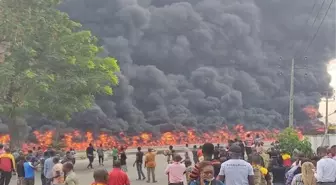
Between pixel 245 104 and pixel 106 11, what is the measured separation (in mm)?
25423

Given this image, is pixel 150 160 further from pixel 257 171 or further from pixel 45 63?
pixel 45 63

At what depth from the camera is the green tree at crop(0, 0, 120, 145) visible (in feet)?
97.3

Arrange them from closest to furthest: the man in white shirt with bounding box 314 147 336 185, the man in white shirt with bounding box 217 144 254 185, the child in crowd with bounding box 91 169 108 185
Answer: the child in crowd with bounding box 91 169 108 185 → the man in white shirt with bounding box 217 144 254 185 → the man in white shirt with bounding box 314 147 336 185

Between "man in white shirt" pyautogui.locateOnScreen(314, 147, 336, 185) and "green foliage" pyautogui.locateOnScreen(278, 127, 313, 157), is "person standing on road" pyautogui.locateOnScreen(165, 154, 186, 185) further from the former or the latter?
"green foliage" pyautogui.locateOnScreen(278, 127, 313, 157)

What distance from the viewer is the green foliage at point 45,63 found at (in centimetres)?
2964

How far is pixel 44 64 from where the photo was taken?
3153cm

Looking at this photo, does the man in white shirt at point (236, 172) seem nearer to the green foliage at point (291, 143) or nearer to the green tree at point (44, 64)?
the green foliage at point (291, 143)

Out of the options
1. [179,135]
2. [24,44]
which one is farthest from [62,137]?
[24,44]

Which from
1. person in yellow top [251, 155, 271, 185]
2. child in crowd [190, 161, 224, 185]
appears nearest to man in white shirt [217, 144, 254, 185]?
child in crowd [190, 161, 224, 185]

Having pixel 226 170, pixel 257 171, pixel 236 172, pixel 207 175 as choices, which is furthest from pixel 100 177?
pixel 257 171

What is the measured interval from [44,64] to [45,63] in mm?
92

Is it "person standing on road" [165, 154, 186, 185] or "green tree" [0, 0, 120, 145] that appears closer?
"person standing on road" [165, 154, 186, 185]

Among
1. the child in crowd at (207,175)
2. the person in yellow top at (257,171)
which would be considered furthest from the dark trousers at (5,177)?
the child in crowd at (207,175)

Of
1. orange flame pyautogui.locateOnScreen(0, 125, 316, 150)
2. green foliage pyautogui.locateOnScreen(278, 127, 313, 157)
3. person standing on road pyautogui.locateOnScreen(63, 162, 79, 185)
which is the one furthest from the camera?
orange flame pyautogui.locateOnScreen(0, 125, 316, 150)
